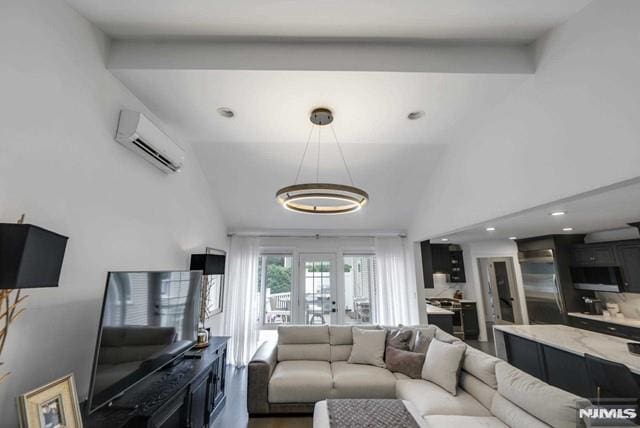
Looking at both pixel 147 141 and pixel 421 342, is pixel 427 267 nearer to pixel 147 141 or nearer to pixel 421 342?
pixel 421 342

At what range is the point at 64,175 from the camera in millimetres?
1549

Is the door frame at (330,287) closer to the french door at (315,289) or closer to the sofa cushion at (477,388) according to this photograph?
the french door at (315,289)

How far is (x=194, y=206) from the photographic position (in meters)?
3.37

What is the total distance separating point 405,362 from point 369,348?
0.48 m

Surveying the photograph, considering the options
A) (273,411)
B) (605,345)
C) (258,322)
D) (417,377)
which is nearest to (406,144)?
(417,377)

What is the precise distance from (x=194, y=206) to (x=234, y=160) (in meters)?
0.83

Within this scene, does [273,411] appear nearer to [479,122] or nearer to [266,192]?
[266,192]

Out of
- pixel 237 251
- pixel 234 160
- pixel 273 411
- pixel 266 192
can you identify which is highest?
pixel 234 160

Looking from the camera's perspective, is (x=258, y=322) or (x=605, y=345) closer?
(x=605, y=345)

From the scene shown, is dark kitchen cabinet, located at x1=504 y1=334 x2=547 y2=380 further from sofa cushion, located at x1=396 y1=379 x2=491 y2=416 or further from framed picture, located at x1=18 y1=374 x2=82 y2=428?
framed picture, located at x1=18 y1=374 x2=82 y2=428

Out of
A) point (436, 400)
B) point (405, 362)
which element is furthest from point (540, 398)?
point (405, 362)

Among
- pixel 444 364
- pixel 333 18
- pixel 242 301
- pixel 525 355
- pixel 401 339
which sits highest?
pixel 333 18

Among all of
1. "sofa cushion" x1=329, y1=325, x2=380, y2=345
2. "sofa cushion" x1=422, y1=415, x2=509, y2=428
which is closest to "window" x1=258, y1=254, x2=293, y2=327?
"sofa cushion" x1=329, y1=325, x2=380, y2=345

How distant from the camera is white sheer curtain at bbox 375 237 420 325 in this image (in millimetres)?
4797
